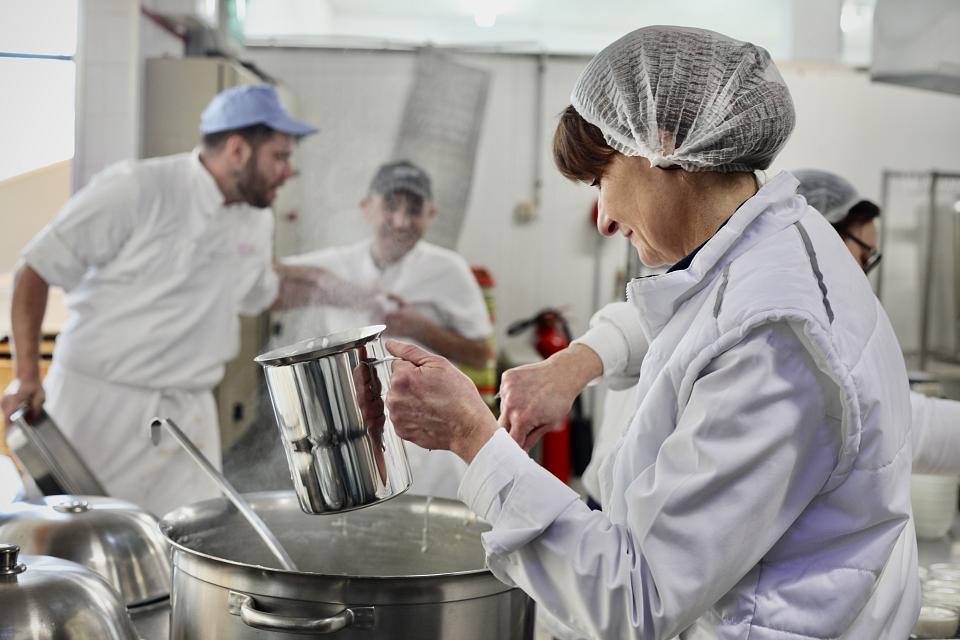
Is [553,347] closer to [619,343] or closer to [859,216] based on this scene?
[859,216]

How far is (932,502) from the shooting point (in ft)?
7.48

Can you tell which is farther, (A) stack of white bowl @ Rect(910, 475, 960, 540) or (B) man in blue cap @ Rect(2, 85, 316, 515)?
(B) man in blue cap @ Rect(2, 85, 316, 515)

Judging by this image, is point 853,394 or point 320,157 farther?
point 320,157

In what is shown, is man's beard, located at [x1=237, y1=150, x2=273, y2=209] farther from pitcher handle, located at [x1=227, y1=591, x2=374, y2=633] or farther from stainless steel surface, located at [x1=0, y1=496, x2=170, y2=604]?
pitcher handle, located at [x1=227, y1=591, x2=374, y2=633]

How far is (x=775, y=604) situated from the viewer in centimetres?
87

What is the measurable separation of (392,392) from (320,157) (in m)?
3.12

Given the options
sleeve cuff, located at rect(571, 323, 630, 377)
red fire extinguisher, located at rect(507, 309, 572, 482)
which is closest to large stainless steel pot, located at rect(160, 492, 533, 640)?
sleeve cuff, located at rect(571, 323, 630, 377)

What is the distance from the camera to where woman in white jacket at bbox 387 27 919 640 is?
0.82 meters

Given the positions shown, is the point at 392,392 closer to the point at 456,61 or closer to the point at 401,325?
the point at 401,325

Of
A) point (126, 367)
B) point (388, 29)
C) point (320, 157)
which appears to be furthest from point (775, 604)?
point (388, 29)

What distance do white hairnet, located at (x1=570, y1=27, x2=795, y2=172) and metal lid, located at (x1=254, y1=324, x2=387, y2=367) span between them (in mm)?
331

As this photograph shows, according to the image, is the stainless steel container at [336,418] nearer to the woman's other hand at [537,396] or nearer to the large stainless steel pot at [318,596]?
the large stainless steel pot at [318,596]

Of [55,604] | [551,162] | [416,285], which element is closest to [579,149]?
[55,604]

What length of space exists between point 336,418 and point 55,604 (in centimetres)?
33
